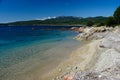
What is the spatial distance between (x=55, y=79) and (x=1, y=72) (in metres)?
6.42

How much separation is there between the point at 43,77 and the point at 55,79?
1.79 metres

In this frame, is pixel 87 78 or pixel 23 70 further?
pixel 23 70

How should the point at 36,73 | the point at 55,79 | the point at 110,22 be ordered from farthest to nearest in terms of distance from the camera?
the point at 110,22, the point at 36,73, the point at 55,79

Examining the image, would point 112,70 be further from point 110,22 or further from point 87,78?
point 110,22

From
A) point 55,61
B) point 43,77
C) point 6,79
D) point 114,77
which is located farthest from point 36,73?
point 114,77

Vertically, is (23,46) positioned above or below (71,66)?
below

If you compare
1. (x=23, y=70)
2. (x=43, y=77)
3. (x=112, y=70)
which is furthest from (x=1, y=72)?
(x=112, y=70)

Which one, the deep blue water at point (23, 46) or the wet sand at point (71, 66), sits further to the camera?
the deep blue water at point (23, 46)

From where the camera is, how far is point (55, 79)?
14.4 metres

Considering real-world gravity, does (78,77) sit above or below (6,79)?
above

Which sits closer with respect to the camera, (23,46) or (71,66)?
(71,66)

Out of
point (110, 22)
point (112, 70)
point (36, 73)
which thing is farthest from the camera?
point (110, 22)

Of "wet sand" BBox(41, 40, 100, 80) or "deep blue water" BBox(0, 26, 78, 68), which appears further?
"deep blue water" BBox(0, 26, 78, 68)

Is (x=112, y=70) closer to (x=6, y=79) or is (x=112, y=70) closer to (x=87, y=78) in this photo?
(x=87, y=78)
